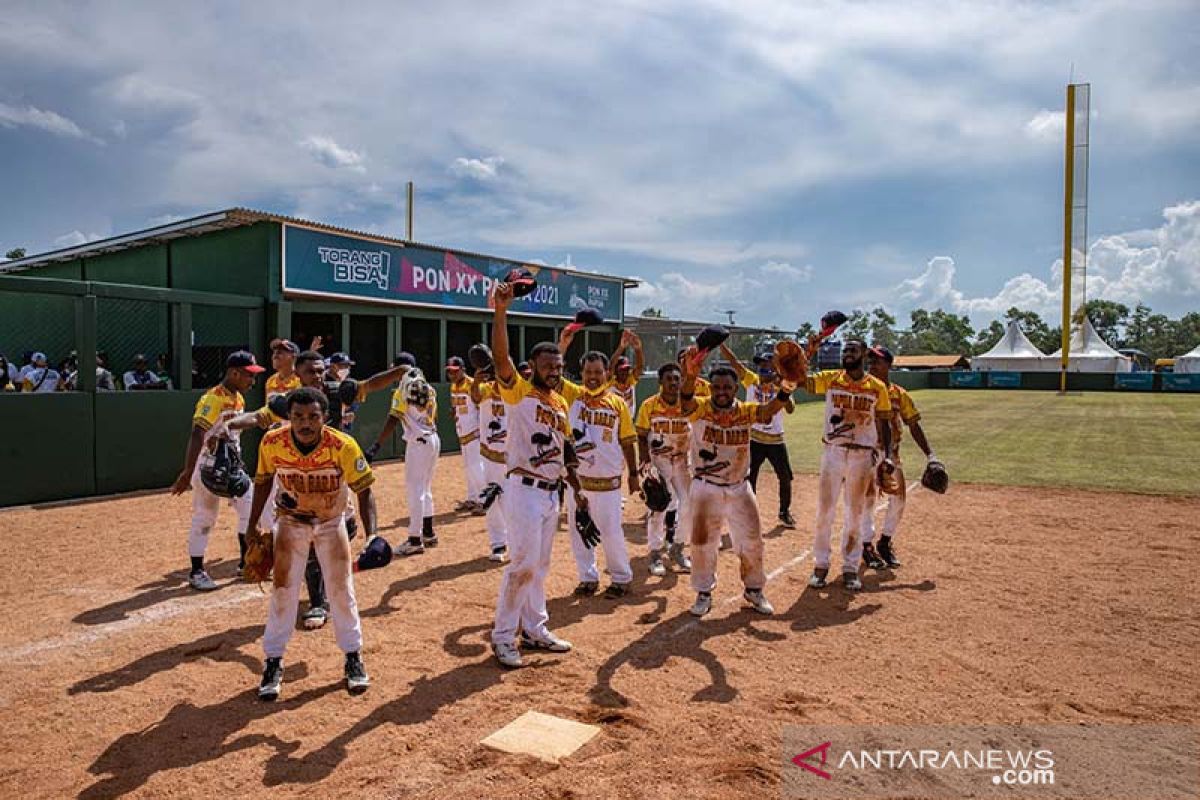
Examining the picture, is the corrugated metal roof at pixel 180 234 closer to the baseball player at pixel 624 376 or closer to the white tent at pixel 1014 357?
the baseball player at pixel 624 376

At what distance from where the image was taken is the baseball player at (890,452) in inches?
309

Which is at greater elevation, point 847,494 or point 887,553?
point 847,494

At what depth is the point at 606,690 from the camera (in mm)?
5000

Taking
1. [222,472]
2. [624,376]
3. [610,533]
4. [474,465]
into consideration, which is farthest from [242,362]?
[624,376]

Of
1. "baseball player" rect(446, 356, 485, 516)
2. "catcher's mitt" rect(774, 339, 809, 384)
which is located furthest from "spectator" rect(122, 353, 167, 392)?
"catcher's mitt" rect(774, 339, 809, 384)

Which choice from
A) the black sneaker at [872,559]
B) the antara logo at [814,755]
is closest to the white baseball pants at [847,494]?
the black sneaker at [872,559]

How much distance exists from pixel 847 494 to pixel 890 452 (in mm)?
860

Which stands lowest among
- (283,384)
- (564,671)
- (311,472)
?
(564,671)

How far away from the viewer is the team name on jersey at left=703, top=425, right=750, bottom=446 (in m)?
6.42

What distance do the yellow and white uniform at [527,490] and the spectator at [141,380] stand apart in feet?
36.2

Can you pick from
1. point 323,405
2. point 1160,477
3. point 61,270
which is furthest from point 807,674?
point 61,270

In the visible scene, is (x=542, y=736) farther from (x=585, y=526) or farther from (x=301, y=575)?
(x=585, y=526)

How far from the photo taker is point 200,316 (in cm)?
1684

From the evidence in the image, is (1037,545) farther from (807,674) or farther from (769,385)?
(807,674)
